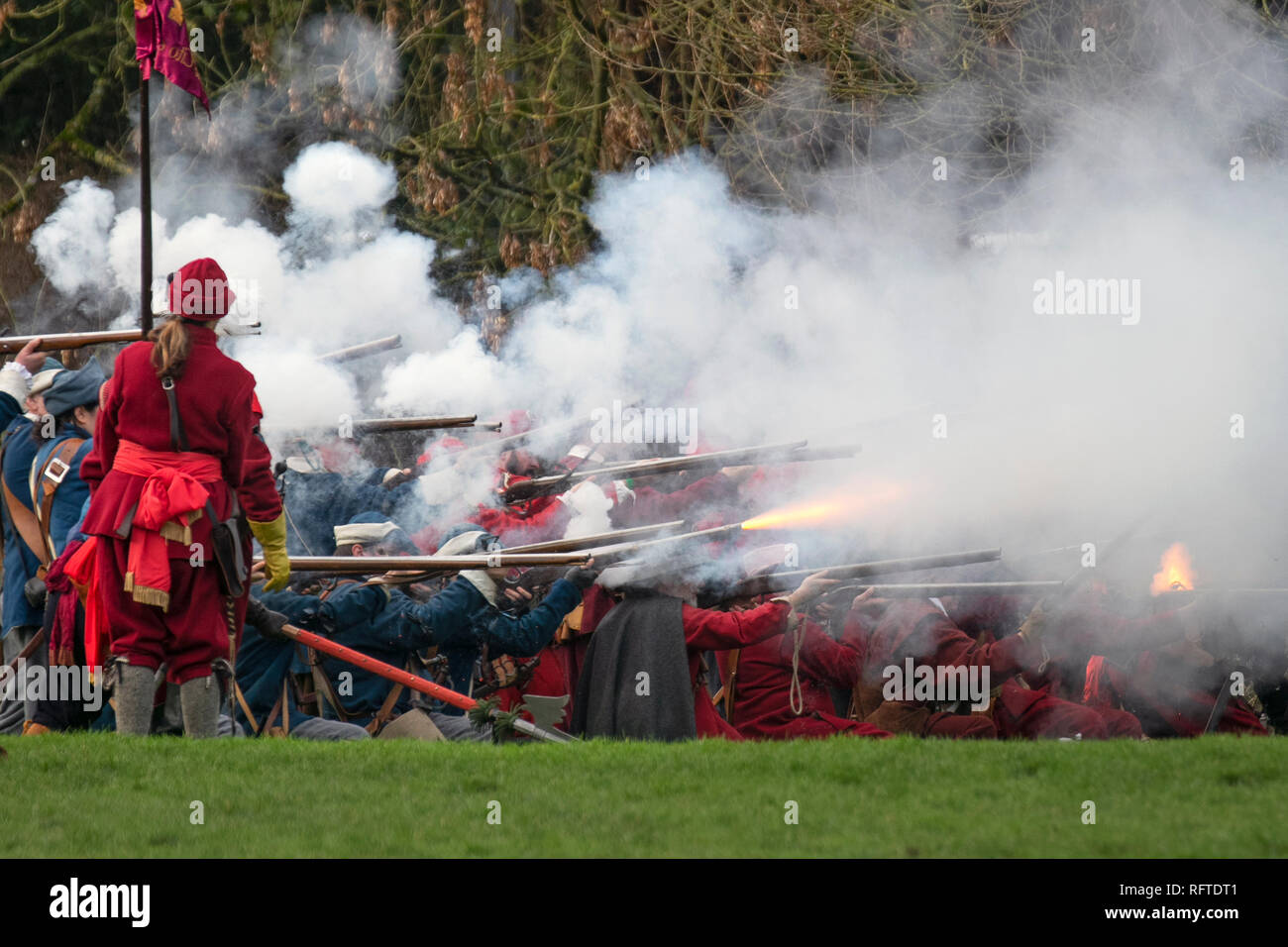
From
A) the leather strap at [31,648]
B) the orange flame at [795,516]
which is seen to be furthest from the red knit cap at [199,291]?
the orange flame at [795,516]

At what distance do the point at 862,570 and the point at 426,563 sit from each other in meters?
1.88

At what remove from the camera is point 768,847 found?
467 centimetres

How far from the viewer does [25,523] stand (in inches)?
315

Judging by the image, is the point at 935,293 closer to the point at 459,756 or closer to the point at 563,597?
the point at 563,597

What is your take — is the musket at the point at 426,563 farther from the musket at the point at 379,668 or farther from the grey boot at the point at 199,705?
the grey boot at the point at 199,705

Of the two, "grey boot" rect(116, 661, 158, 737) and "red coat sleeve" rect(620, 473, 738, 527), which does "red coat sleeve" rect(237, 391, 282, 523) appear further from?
"red coat sleeve" rect(620, 473, 738, 527)

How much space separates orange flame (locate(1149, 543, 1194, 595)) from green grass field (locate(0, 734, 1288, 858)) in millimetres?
1989

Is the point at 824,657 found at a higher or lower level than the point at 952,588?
lower

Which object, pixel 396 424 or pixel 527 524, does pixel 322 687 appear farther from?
pixel 396 424

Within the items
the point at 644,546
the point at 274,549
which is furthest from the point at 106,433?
the point at 644,546

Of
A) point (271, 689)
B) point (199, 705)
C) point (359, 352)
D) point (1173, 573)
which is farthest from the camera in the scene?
point (359, 352)

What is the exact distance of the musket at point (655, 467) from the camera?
9.28 meters

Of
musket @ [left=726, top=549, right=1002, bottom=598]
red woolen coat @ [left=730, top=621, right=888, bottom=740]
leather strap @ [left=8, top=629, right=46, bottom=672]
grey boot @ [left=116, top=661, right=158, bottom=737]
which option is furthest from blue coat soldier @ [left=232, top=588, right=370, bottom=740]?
musket @ [left=726, top=549, right=1002, bottom=598]
